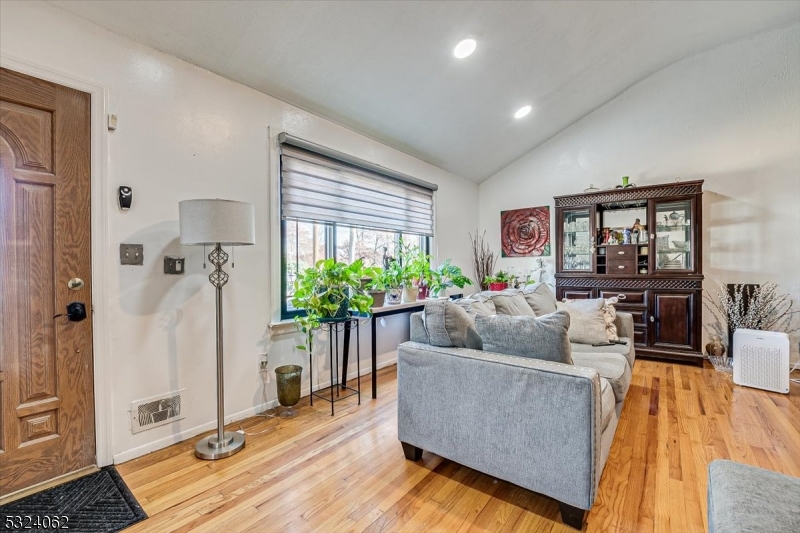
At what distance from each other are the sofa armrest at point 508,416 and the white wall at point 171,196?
1.30m

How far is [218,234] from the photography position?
198 centimetres

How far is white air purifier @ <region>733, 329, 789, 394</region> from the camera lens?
303 centimetres

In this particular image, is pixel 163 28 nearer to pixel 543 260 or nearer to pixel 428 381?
pixel 428 381

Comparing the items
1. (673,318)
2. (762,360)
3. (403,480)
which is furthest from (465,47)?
(762,360)

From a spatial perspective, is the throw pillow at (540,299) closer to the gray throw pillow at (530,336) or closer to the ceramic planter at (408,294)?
the ceramic planter at (408,294)

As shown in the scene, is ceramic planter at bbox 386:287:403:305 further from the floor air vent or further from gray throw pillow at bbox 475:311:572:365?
the floor air vent

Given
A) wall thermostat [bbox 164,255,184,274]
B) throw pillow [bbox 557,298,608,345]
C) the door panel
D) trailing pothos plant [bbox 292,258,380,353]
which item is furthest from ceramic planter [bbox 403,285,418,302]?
the door panel

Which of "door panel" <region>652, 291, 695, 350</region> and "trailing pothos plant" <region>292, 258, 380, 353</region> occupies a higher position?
"trailing pothos plant" <region>292, 258, 380, 353</region>

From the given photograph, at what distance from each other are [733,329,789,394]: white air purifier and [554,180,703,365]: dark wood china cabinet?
2.03 feet

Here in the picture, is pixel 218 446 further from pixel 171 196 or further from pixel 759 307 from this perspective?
pixel 759 307

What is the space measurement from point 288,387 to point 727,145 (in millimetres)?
5298

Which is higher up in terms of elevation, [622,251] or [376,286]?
[622,251]

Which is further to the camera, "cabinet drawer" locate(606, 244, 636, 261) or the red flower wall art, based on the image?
the red flower wall art

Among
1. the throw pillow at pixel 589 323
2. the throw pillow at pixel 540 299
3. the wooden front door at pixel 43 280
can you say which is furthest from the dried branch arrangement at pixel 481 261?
the wooden front door at pixel 43 280
